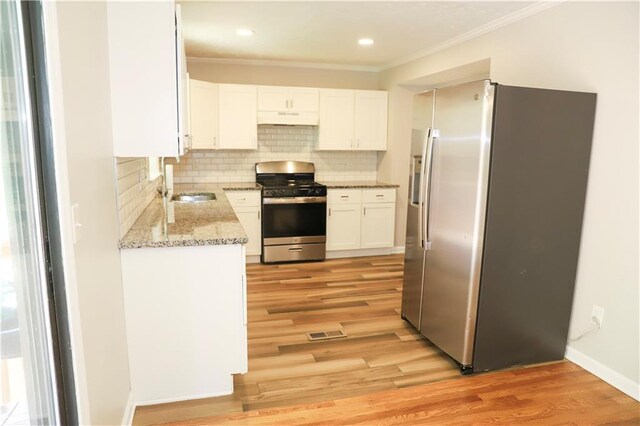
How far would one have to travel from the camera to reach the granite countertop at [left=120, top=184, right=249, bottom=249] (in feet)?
7.21

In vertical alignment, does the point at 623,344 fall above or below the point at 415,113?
below

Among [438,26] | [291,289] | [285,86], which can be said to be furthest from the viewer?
[285,86]

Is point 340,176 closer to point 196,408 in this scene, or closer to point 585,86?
point 585,86

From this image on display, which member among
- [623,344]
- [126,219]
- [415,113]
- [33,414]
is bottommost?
[623,344]

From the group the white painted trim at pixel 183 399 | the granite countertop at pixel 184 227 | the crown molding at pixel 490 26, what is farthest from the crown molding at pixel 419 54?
the white painted trim at pixel 183 399

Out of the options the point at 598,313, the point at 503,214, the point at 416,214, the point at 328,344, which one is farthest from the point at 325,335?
the point at 598,313

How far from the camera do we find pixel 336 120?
5.39 m

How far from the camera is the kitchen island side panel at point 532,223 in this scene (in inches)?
98.3

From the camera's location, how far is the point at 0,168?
Answer: 3.46 ft

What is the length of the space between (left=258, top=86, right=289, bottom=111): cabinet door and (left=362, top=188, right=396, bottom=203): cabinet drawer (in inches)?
57.9

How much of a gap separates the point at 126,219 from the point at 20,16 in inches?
55.8

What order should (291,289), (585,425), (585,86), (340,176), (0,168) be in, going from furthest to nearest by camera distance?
(340,176) → (291,289) → (585,86) → (585,425) → (0,168)

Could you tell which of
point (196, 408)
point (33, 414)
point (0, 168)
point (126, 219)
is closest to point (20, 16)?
point (0, 168)

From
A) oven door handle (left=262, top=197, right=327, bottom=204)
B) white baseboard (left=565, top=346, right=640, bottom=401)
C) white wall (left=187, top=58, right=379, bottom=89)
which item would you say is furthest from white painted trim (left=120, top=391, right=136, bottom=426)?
white wall (left=187, top=58, right=379, bottom=89)
